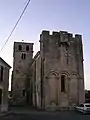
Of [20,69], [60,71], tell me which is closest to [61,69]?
[60,71]

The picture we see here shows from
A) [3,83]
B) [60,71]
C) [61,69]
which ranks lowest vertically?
[3,83]

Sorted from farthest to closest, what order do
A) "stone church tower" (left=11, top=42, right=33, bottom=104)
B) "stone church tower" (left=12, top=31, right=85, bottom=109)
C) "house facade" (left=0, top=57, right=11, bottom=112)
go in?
"stone church tower" (left=11, top=42, right=33, bottom=104) < "stone church tower" (left=12, top=31, right=85, bottom=109) < "house facade" (left=0, top=57, right=11, bottom=112)

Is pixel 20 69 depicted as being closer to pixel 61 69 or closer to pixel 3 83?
pixel 61 69

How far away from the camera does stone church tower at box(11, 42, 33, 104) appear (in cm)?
4838

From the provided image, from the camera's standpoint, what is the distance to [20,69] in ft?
168

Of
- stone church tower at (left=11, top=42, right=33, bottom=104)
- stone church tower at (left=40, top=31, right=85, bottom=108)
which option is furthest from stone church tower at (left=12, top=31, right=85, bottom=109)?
stone church tower at (left=11, top=42, right=33, bottom=104)

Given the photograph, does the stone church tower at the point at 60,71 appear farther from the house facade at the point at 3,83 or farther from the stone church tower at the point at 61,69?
the house facade at the point at 3,83

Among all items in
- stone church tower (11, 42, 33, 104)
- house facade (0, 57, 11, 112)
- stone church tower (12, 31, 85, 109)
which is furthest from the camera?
stone church tower (11, 42, 33, 104)

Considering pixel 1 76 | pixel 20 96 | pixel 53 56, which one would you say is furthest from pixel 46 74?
pixel 20 96

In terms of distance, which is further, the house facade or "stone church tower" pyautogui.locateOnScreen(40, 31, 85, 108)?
"stone church tower" pyautogui.locateOnScreen(40, 31, 85, 108)

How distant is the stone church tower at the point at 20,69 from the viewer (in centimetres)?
4838

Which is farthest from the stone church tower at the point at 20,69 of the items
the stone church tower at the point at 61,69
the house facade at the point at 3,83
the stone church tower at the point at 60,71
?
the house facade at the point at 3,83

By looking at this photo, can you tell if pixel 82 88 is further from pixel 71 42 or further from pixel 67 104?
pixel 71 42

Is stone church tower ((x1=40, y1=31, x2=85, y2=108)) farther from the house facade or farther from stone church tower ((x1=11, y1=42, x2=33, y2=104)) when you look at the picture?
stone church tower ((x1=11, y1=42, x2=33, y2=104))
